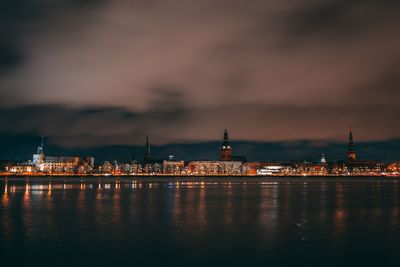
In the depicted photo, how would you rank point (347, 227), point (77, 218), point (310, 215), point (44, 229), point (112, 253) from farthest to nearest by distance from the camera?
1. point (310, 215)
2. point (77, 218)
3. point (347, 227)
4. point (44, 229)
5. point (112, 253)

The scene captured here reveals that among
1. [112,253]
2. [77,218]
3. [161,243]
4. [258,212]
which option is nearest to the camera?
[112,253]

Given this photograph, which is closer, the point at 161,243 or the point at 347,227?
the point at 161,243

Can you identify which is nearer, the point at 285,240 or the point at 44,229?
the point at 285,240

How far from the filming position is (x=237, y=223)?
110ft

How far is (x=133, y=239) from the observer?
86.3 feet

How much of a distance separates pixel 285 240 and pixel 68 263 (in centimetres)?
1214

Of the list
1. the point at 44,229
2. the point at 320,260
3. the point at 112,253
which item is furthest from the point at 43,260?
Answer: the point at 320,260

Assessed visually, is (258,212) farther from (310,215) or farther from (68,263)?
(68,263)

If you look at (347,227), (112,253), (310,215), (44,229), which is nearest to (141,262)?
(112,253)

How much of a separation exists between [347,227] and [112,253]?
17.9 meters

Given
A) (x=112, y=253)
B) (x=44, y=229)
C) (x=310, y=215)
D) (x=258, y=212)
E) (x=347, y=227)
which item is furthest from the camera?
(x=258, y=212)

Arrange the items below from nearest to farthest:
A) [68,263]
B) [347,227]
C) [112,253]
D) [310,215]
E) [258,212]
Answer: [68,263]
[112,253]
[347,227]
[310,215]
[258,212]

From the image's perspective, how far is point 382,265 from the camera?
2012 centimetres

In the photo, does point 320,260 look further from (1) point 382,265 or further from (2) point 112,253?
(2) point 112,253
